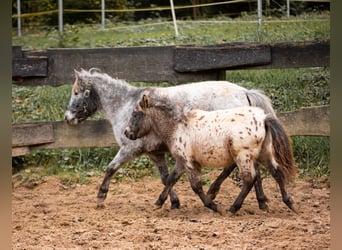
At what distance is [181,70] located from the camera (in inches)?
119

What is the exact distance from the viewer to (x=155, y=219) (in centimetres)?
251

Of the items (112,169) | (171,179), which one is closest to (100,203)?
(112,169)

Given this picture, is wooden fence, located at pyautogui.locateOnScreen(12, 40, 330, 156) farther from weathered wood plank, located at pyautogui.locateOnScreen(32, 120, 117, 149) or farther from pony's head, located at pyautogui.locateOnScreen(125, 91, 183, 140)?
pony's head, located at pyautogui.locateOnScreen(125, 91, 183, 140)

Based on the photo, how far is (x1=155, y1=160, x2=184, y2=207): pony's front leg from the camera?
8.34 ft

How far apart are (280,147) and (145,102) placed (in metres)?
0.64

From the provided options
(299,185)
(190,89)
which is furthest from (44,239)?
(299,185)

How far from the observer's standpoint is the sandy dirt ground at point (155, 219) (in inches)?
84.3

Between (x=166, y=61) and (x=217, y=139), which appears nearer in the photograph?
(x=217, y=139)

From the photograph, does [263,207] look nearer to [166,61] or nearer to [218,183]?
[218,183]

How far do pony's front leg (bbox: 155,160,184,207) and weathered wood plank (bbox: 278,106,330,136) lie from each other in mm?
545

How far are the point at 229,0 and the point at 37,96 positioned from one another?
3.98ft

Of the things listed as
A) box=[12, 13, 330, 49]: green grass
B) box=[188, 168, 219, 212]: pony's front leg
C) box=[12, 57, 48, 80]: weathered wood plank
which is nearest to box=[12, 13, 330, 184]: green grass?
box=[12, 13, 330, 49]: green grass

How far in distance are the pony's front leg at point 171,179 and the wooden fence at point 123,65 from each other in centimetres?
55

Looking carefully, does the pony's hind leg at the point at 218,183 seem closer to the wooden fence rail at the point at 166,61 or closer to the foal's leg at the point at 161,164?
the foal's leg at the point at 161,164
